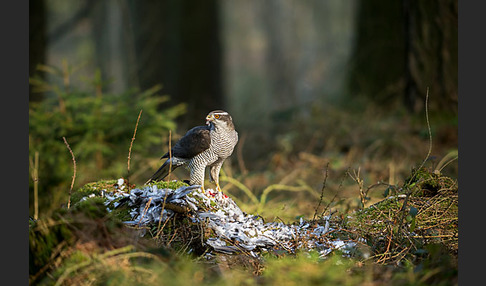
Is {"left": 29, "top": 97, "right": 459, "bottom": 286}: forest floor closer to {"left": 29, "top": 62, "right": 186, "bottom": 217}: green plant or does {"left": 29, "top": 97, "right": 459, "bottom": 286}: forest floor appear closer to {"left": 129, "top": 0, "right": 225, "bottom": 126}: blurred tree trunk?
{"left": 29, "top": 62, "right": 186, "bottom": 217}: green plant

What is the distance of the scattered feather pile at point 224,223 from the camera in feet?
9.71

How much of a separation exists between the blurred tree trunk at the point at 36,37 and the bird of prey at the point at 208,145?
5080 mm

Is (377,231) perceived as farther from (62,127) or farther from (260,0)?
(260,0)

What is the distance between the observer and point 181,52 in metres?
9.30

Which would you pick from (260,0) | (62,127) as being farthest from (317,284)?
(260,0)

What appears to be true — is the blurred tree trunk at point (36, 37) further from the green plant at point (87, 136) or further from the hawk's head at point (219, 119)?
the hawk's head at point (219, 119)

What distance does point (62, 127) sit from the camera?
5648 millimetres

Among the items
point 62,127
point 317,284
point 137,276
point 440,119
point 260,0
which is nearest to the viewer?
point 317,284

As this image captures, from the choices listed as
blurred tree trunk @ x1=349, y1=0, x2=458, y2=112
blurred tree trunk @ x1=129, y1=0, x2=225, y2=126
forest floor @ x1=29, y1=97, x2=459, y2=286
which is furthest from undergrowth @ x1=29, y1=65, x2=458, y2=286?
blurred tree trunk @ x1=129, y1=0, x2=225, y2=126

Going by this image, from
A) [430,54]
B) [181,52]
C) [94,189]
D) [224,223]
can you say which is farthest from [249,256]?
[181,52]

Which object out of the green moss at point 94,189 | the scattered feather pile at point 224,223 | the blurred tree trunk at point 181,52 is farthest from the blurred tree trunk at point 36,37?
the scattered feather pile at point 224,223

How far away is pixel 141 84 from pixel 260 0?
31.7m

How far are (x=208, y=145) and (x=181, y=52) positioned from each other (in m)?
6.41

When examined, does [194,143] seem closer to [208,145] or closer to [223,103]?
[208,145]
